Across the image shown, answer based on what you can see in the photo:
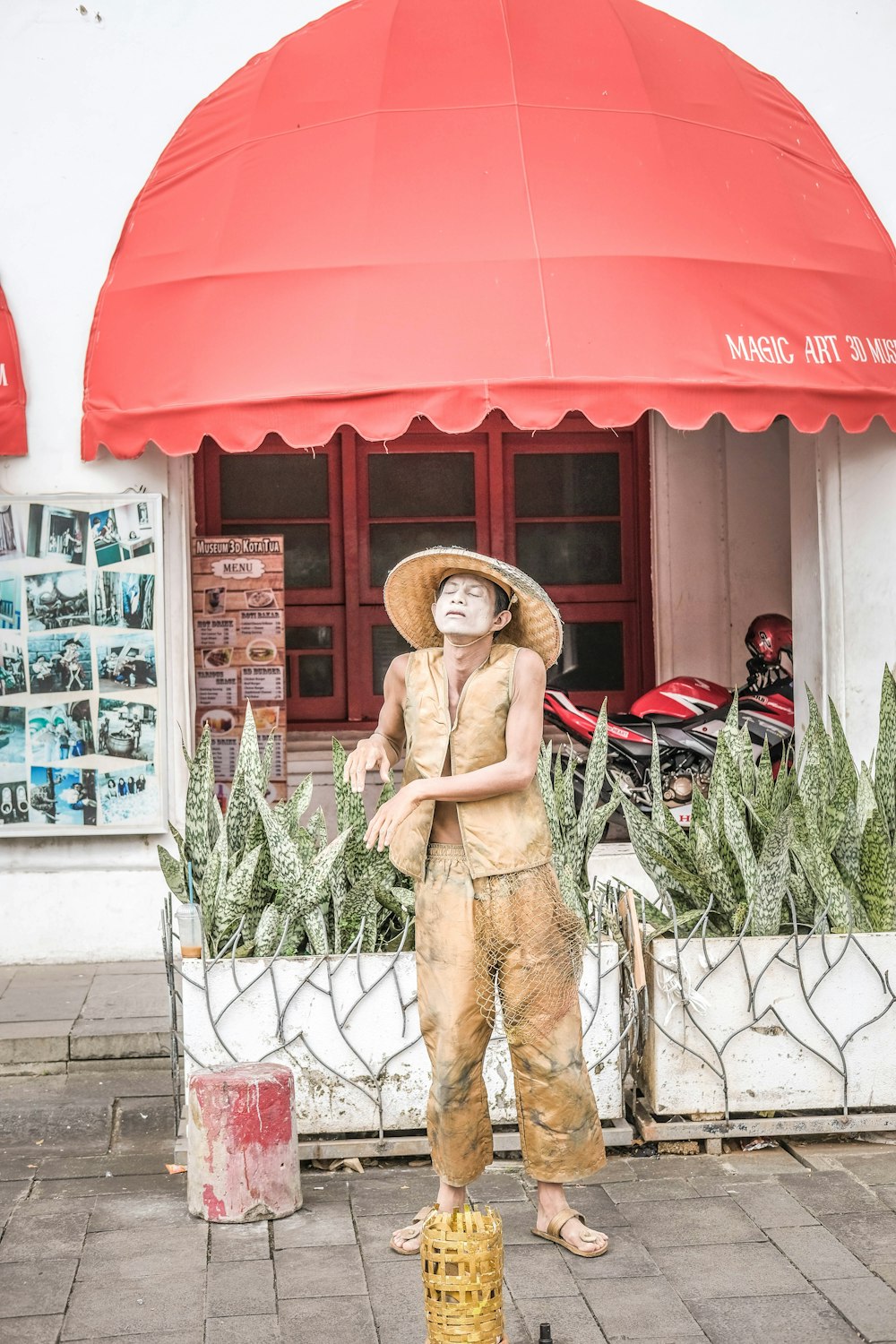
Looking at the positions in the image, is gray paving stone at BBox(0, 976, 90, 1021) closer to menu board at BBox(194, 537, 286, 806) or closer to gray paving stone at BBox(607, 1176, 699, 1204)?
menu board at BBox(194, 537, 286, 806)

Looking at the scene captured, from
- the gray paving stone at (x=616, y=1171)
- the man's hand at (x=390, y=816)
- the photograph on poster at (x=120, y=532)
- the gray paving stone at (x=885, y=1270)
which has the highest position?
the photograph on poster at (x=120, y=532)

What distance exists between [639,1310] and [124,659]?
4.31 m

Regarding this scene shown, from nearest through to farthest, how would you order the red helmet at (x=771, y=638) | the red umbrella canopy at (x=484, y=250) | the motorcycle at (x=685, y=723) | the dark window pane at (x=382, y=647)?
the red umbrella canopy at (x=484, y=250) < the motorcycle at (x=685, y=723) < the red helmet at (x=771, y=638) < the dark window pane at (x=382, y=647)

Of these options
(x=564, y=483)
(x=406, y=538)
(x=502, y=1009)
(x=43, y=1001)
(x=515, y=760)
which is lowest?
(x=43, y=1001)

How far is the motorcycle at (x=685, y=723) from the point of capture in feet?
25.0

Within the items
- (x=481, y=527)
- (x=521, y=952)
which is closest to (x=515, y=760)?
(x=521, y=952)

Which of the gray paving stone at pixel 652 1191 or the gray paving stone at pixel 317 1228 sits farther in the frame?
the gray paving stone at pixel 652 1191

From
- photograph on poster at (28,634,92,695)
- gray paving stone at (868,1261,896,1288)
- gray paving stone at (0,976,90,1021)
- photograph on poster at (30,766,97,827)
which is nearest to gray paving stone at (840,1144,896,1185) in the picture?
gray paving stone at (868,1261,896,1288)

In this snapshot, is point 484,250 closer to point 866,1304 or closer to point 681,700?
point 681,700

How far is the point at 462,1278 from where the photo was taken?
281cm

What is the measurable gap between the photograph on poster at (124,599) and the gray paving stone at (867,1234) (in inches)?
167

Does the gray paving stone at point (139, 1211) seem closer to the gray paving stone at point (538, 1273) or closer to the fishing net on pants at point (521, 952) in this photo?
the gray paving stone at point (538, 1273)

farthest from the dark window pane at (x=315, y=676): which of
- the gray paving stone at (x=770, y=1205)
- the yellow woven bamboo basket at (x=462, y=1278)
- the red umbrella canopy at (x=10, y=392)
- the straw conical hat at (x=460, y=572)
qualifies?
the yellow woven bamboo basket at (x=462, y=1278)

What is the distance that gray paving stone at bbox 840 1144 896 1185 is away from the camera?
13.8 ft
